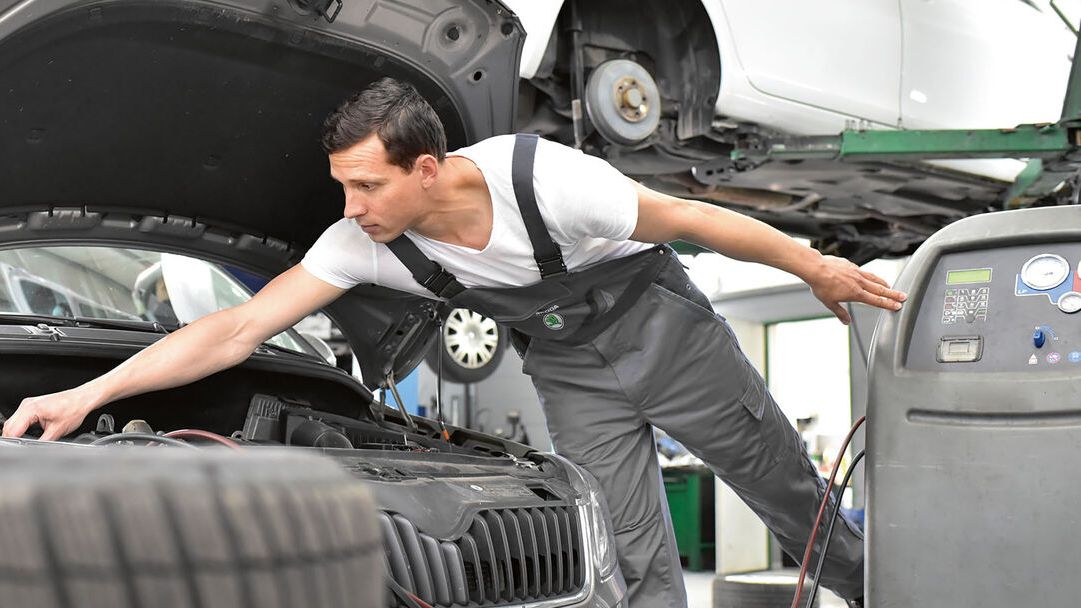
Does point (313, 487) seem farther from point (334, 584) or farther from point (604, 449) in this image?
point (604, 449)

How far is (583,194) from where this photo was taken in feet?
7.05

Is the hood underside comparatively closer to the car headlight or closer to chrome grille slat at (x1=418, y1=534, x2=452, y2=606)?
the car headlight

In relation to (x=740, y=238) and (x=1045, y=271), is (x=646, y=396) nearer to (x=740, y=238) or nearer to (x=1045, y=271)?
(x=740, y=238)

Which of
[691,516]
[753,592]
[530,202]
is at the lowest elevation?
[691,516]

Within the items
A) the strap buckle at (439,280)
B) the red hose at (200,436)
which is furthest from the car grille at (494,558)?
the strap buckle at (439,280)

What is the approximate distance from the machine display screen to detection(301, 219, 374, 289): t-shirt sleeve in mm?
1171

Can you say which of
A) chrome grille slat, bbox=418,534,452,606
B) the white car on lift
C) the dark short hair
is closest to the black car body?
chrome grille slat, bbox=418,534,452,606

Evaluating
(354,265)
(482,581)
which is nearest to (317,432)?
(354,265)

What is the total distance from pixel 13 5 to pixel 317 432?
991 mm

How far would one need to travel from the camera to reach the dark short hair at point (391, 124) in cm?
210

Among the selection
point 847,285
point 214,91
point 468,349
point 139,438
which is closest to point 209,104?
point 214,91

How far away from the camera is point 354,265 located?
230 cm

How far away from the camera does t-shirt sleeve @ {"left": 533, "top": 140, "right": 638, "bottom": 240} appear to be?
84.9 inches

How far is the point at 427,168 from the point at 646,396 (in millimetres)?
Answer: 770
